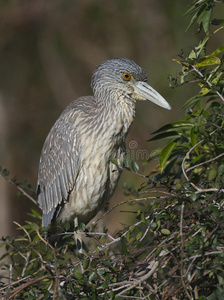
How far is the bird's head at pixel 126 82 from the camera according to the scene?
3.11 meters

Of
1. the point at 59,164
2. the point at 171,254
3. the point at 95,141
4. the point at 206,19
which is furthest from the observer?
the point at 59,164

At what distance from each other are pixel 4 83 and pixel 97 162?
3.96 metres

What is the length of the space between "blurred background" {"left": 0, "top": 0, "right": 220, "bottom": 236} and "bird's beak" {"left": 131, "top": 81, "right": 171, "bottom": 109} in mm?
2536

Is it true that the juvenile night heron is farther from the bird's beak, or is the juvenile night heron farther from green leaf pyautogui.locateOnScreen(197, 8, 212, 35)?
green leaf pyautogui.locateOnScreen(197, 8, 212, 35)

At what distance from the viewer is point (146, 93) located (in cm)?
310

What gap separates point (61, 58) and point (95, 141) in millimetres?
3929

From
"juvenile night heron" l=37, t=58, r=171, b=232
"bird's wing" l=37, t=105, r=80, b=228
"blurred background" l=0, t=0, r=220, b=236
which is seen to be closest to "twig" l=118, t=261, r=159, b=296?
"juvenile night heron" l=37, t=58, r=171, b=232

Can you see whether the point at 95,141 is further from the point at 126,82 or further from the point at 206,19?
the point at 206,19

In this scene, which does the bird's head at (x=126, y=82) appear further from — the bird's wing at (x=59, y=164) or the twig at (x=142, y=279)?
the twig at (x=142, y=279)

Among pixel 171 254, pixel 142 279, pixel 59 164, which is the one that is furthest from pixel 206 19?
pixel 59 164

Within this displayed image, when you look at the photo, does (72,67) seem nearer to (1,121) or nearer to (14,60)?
(14,60)

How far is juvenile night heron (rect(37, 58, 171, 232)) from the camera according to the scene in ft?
10.1

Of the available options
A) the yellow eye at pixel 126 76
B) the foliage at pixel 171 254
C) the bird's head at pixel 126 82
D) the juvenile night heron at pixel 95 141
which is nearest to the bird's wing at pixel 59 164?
the juvenile night heron at pixel 95 141

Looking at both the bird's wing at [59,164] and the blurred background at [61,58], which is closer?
the bird's wing at [59,164]
